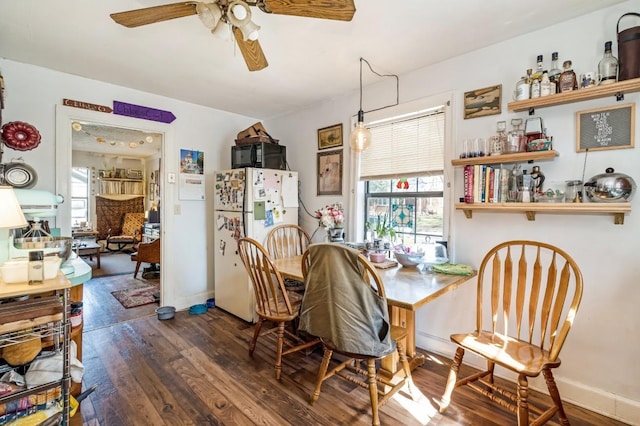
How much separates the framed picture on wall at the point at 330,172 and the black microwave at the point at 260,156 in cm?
43

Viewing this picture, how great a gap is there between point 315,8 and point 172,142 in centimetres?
247

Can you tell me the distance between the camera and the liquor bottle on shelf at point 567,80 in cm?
170

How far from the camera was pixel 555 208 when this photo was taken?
1.73 m

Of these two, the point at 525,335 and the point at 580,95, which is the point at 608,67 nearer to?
the point at 580,95

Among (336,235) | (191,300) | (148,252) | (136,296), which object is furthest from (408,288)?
(148,252)

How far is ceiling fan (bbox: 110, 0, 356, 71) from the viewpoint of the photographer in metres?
1.32

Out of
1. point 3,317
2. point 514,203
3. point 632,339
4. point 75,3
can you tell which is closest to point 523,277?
point 514,203

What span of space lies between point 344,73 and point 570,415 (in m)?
2.81

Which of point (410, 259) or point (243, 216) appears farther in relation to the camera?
point (243, 216)

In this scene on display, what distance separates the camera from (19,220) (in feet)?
4.58

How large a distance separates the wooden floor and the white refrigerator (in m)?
0.55

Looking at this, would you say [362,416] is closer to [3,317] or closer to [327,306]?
[327,306]

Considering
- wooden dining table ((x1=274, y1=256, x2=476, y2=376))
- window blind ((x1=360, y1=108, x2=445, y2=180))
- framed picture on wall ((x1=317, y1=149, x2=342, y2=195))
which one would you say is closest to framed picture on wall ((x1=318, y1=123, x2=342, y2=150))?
framed picture on wall ((x1=317, y1=149, x2=342, y2=195))

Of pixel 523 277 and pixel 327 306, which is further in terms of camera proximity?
pixel 523 277
